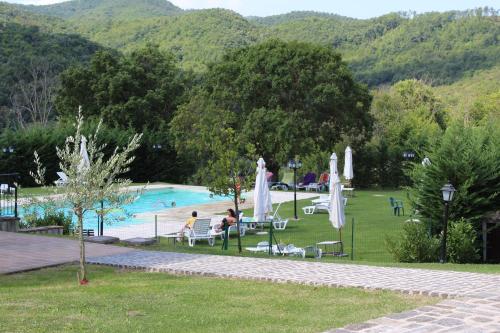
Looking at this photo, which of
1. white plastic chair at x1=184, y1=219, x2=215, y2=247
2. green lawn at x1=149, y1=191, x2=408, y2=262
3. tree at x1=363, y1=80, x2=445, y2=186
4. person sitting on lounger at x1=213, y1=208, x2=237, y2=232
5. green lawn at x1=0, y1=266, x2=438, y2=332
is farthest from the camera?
tree at x1=363, y1=80, x2=445, y2=186

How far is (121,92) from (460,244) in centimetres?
3069

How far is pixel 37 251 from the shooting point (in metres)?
12.2

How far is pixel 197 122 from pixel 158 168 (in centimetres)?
427

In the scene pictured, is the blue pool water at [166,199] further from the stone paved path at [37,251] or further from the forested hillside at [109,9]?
the forested hillside at [109,9]

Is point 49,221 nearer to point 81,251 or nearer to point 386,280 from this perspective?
point 81,251

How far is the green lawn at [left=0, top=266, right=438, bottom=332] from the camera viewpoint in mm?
6398

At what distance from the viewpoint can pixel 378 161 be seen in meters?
36.7

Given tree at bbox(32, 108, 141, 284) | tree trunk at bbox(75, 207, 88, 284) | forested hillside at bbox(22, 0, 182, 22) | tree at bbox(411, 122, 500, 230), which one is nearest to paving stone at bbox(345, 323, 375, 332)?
tree at bbox(32, 108, 141, 284)

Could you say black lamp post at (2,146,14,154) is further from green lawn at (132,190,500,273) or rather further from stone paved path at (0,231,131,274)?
stone paved path at (0,231,131,274)

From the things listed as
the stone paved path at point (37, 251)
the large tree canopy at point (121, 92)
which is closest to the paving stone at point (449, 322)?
the stone paved path at point (37, 251)

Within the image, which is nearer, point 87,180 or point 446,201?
point 87,180

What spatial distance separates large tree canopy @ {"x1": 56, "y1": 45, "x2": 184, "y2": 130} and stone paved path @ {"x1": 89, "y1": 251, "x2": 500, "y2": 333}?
95.8ft

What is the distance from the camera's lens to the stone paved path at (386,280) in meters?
6.29

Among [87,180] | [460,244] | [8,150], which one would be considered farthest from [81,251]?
[8,150]
